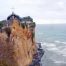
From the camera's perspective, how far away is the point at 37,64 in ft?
170

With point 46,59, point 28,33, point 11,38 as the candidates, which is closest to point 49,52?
point 46,59

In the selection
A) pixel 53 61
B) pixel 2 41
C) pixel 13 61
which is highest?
pixel 2 41

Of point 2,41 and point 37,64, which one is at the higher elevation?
point 2,41

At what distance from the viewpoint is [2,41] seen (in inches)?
1390

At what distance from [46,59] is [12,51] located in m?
37.6

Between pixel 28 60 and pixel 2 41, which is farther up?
pixel 2 41

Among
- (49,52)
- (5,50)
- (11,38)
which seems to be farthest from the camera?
(49,52)

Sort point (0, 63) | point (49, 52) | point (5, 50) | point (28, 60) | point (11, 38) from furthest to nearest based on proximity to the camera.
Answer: point (49, 52) → point (28, 60) → point (11, 38) → point (5, 50) → point (0, 63)

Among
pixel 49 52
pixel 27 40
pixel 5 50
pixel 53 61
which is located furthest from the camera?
pixel 49 52

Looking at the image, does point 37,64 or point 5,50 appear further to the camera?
point 37,64

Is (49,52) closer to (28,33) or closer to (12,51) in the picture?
(28,33)

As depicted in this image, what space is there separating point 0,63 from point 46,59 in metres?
41.8

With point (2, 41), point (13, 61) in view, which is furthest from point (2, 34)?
point (13, 61)

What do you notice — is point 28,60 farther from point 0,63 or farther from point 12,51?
point 0,63
